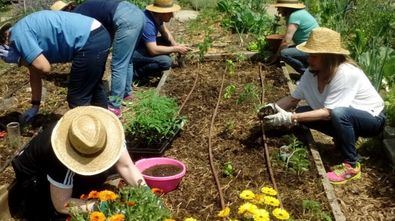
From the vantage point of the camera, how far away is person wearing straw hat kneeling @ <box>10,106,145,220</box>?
3012mm

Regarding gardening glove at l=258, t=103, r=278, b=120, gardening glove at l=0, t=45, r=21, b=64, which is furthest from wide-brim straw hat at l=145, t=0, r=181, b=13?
gardening glove at l=0, t=45, r=21, b=64

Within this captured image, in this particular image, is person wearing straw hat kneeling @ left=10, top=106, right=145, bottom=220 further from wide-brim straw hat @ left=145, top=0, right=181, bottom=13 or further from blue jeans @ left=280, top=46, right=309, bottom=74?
blue jeans @ left=280, top=46, right=309, bottom=74

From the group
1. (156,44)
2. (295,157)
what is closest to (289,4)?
(156,44)

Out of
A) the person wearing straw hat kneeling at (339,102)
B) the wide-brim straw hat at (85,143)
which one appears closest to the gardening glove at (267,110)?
the person wearing straw hat kneeling at (339,102)

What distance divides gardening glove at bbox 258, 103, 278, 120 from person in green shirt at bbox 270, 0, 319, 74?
202 centimetres

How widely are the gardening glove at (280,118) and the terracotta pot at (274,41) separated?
106 inches

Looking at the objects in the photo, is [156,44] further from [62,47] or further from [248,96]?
[62,47]

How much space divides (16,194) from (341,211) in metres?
2.49

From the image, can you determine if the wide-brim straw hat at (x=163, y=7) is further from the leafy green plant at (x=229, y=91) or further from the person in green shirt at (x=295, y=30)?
the person in green shirt at (x=295, y=30)

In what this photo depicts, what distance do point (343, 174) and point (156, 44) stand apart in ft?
10.7

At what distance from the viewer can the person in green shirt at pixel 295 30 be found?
638 centimetres

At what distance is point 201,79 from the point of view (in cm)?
664

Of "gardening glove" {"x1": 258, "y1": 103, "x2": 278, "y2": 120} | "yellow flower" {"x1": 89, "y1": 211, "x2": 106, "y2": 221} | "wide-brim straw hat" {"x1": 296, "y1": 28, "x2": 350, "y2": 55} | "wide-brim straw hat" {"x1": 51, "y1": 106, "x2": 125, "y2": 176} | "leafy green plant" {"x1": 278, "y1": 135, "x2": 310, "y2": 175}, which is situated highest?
"wide-brim straw hat" {"x1": 296, "y1": 28, "x2": 350, "y2": 55}

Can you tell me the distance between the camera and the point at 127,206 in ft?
9.61
